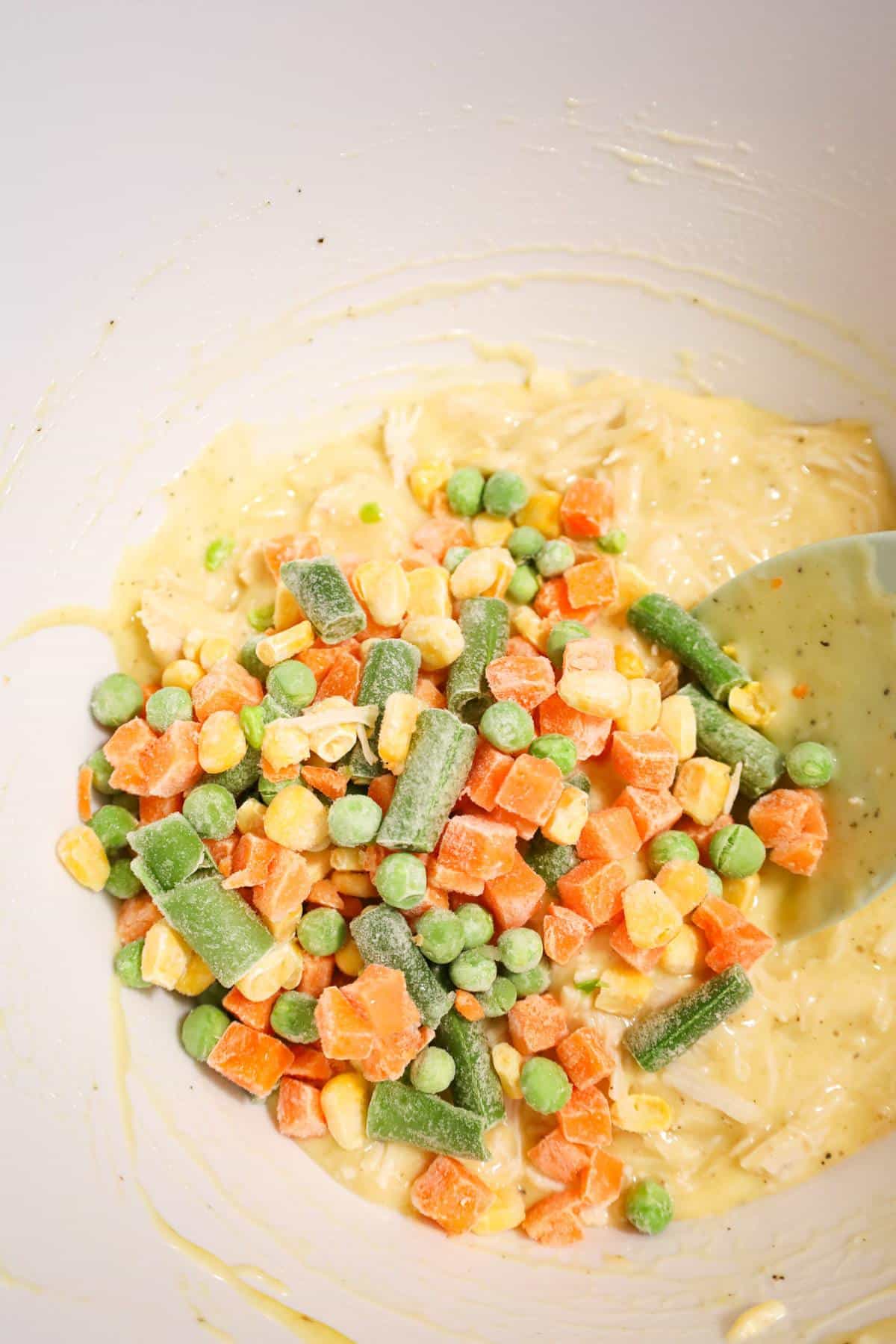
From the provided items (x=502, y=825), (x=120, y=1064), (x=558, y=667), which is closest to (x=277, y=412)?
(x=558, y=667)

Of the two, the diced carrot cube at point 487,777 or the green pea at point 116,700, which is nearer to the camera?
the diced carrot cube at point 487,777

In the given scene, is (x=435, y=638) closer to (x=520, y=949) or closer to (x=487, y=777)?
(x=487, y=777)

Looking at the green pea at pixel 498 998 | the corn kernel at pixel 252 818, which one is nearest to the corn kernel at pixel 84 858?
the corn kernel at pixel 252 818

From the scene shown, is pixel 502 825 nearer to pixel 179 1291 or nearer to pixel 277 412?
pixel 179 1291

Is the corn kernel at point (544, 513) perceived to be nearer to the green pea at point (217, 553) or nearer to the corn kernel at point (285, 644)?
the corn kernel at point (285, 644)

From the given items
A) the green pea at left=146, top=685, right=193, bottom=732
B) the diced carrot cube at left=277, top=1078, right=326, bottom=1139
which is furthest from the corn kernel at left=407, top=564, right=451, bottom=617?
the diced carrot cube at left=277, top=1078, right=326, bottom=1139
